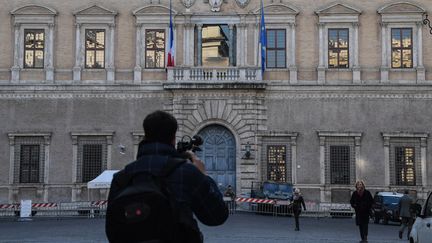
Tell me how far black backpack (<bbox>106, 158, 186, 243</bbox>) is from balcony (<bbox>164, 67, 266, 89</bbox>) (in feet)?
93.0

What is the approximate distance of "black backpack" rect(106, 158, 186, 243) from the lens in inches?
162

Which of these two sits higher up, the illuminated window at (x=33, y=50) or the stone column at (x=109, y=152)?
the illuminated window at (x=33, y=50)

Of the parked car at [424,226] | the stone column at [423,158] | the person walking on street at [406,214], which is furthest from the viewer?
the stone column at [423,158]

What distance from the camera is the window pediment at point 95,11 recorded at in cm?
3356

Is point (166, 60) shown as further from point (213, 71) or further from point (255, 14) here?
point (255, 14)

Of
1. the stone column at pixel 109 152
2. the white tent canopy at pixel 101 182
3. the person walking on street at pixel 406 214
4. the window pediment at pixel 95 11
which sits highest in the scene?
the window pediment at pixel 95 11

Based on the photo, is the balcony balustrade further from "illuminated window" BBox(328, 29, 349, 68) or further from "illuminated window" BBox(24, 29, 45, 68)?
"illuminated window" BBox(24, 29, 45, 68)

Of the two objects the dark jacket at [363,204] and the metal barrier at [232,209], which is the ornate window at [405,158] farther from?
the dark jacket at [363,204]

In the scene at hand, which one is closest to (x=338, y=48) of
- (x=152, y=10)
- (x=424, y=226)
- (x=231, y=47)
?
(x=231, y=47)

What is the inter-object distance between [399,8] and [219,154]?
34.5 feet

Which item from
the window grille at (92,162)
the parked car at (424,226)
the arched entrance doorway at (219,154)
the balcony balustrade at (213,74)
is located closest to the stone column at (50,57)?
the window grille at (92,162)

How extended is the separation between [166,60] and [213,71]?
2251 mm

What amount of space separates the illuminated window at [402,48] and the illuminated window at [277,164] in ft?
21.0

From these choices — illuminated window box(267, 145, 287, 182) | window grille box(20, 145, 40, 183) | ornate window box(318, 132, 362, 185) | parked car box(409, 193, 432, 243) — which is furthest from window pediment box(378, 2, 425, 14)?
parked car box(409, 193, 432, 243)
